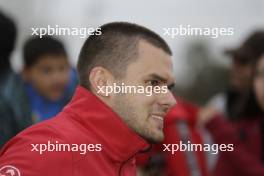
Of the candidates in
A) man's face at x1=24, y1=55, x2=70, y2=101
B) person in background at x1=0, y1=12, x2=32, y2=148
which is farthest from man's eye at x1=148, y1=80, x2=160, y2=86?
man's face at x1=24, y1=55, x2=70, y2=101

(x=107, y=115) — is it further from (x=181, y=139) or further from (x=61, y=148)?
(x=181, y=139)

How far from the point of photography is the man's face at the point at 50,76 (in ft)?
6.69

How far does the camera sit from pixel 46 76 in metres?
2.07

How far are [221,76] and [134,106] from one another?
9.28 ft

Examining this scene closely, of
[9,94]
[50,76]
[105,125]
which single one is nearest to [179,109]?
[50,76]

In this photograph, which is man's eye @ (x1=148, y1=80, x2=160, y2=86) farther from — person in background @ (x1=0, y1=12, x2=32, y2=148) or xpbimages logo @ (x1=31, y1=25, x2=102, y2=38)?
person in background @ (x1=0, y1=12, x2=32, y2=148)

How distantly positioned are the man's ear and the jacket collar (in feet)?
0.07

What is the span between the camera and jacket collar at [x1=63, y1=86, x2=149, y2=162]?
1.40 meters

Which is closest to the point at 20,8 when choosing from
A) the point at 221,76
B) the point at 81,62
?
the point at 81,62

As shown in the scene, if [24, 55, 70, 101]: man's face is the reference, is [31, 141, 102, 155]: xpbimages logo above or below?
below

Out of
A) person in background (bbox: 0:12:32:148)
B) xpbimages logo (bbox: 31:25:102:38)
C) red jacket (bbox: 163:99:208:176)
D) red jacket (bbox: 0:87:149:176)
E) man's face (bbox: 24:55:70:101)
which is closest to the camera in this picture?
red jacket (bbox: 0:87:149:176)

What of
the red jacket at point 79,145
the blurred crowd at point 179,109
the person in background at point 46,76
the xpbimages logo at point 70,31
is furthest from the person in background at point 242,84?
the red jacket at point 79,145

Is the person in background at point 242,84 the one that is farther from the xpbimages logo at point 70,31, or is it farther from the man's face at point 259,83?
the xpbimages logo at point 70,31

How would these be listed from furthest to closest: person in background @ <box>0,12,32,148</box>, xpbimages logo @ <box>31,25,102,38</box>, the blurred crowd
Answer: the blurred crowd
person in background @ <box>0,12,32,148</box>
xpbimages logo @ <box>31,25,102,38</box>
